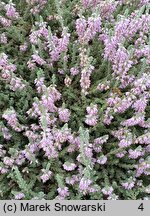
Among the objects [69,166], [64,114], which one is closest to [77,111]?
[64,114]

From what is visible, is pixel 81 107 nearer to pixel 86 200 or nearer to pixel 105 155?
pixel 105 155

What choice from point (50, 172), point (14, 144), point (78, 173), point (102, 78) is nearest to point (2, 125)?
point (14, 144)

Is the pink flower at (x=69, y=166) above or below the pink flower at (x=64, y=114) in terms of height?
below

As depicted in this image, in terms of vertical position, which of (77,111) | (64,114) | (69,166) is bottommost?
(69,166)

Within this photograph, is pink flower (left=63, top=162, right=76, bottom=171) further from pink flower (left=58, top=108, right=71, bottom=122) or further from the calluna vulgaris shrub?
pink flower (left=58, top=108, right=71, bottom=122)

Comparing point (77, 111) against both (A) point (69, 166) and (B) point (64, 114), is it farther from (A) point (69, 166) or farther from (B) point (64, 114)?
(A) point (69, 166)

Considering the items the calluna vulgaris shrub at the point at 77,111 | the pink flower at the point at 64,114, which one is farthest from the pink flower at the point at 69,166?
the pink flower at the point at 64,114

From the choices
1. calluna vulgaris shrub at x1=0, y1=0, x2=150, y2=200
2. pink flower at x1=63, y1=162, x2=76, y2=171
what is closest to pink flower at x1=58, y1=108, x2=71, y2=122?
calluna vulgaris shrub at x1=0, y1=0, x2=150, y2=200

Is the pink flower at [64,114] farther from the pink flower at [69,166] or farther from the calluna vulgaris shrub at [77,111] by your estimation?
the pink flower at [69,166]

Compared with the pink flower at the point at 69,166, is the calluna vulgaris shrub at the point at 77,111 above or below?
above
